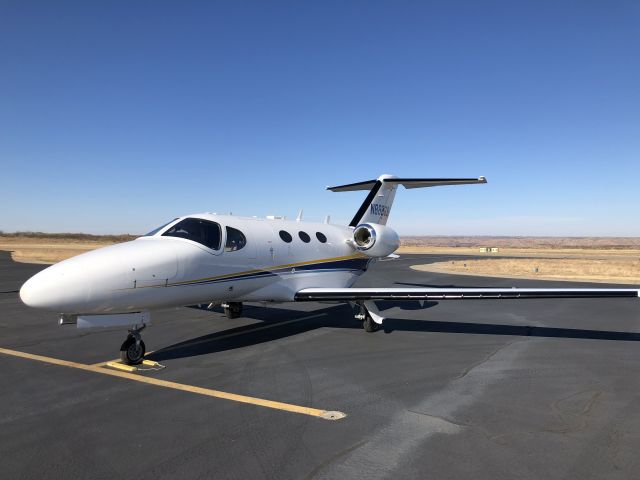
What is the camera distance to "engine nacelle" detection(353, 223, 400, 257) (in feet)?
43.7

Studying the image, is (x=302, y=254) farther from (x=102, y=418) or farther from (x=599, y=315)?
(x=599, y=315)

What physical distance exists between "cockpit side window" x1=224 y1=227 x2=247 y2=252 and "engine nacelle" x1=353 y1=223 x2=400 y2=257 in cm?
447

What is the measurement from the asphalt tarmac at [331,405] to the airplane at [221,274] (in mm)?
986

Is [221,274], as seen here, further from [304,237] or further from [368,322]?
[368,322]

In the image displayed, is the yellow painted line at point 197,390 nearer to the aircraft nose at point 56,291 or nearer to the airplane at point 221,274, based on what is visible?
the airplane at point 221,274

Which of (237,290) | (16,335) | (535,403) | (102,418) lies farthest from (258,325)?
(535,403)

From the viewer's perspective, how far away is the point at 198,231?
9.00 metres

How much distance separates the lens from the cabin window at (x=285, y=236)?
11.2 m

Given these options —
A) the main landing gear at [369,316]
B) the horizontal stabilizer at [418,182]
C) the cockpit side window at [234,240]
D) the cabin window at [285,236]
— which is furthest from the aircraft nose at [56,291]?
the horizontal stabilizer at [418,182]

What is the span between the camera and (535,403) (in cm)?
603

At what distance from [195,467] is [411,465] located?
6.66ft

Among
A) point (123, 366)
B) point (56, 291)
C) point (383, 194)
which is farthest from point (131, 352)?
point (383, 194)

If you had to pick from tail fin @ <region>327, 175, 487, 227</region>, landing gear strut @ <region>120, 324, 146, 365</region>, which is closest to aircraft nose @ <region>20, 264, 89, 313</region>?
landing gear strut @ <region>120, 324, 146, 365</region>

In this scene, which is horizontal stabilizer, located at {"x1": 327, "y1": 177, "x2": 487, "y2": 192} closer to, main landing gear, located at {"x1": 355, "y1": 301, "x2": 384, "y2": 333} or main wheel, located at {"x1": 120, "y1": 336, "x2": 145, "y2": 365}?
main landing gear, located at {"x1": 355, "y1": 301, "x2": 384, "y2": 333}
